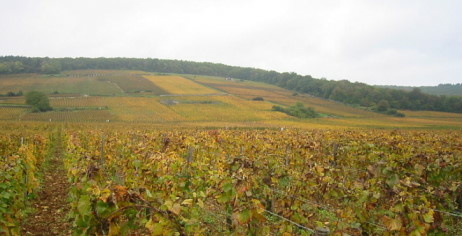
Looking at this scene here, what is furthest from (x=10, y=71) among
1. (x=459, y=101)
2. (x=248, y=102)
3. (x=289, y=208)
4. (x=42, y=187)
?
(x=459, y=101)

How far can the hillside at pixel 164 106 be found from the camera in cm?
4703

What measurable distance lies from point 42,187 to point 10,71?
96793 mm

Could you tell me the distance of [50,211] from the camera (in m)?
7.76

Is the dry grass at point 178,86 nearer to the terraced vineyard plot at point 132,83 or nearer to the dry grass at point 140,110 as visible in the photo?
the terraced vineyard plot at point 132,83

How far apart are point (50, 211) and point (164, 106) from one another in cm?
5039

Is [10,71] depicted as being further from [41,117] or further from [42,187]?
[42,187]

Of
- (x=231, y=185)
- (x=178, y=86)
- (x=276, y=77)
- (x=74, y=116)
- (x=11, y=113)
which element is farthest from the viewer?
(x=276, y=77)

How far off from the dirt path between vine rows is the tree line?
73753 millimetres

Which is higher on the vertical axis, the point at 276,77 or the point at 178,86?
the point at 276,77

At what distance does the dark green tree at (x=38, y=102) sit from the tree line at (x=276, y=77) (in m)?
44.7

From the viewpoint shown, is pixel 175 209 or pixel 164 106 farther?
pixel 164 106

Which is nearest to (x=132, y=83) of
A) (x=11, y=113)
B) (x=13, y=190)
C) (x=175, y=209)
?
(x=11, y=113)

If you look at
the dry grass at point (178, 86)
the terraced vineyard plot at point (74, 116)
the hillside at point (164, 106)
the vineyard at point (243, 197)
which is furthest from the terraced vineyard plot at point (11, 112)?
the vineyard at point (243, 197)

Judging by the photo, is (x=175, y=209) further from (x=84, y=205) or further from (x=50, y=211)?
(x=50, y=211)
